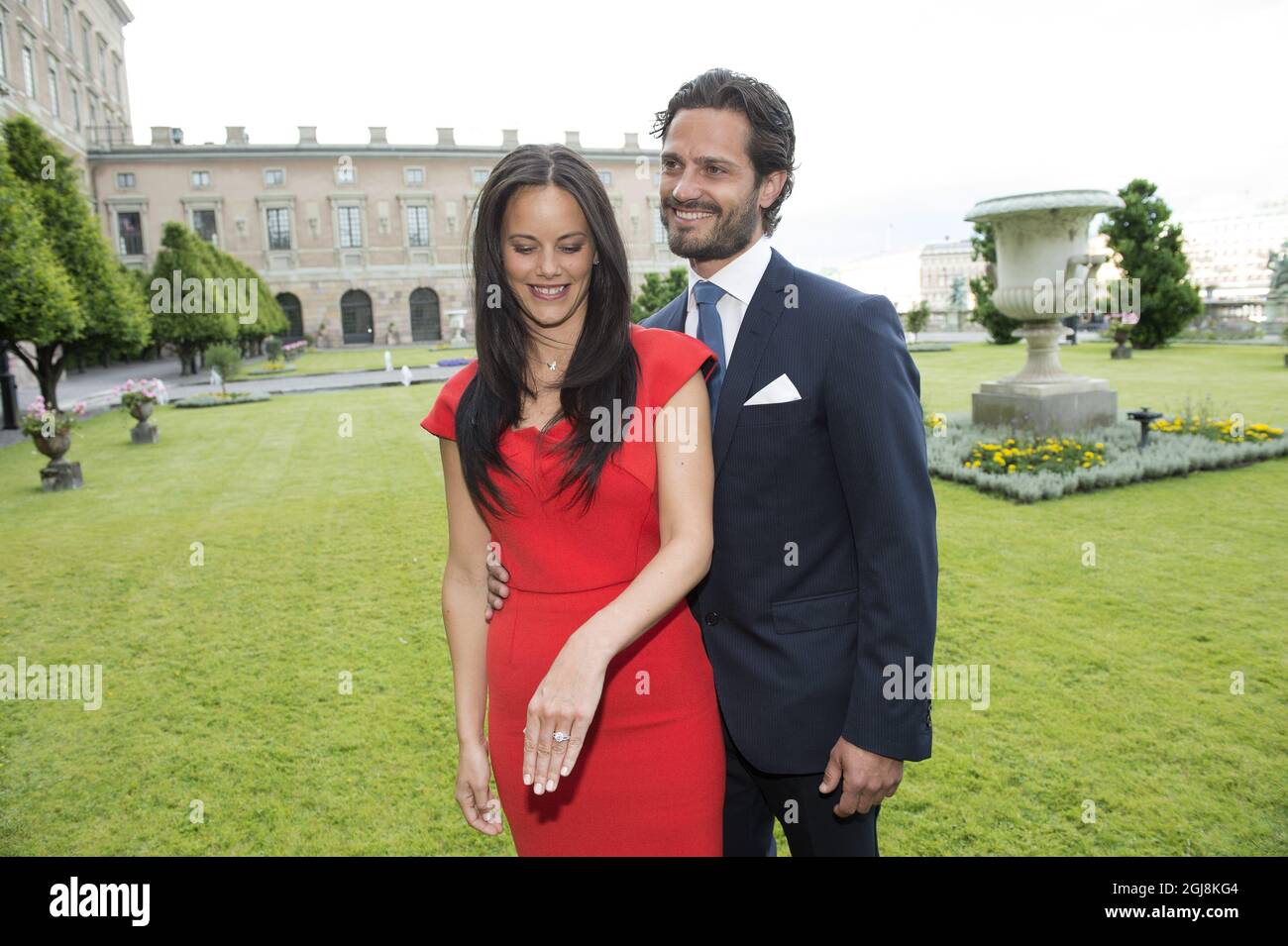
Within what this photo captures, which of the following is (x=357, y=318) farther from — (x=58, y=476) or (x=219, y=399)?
(x=58, y=476)

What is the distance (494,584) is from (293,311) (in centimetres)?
6111

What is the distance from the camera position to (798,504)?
7.16 ft

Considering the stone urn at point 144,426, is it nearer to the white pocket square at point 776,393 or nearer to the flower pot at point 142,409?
the flower pot at point 142,409

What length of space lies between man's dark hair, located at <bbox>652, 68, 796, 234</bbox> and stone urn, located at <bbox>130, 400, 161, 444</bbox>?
16.3m

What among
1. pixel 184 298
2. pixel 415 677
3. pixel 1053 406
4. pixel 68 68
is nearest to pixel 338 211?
pixel 68 68

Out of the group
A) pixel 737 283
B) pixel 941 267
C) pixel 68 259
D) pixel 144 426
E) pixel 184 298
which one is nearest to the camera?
pixel 737 283

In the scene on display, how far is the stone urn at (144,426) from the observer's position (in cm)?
1583

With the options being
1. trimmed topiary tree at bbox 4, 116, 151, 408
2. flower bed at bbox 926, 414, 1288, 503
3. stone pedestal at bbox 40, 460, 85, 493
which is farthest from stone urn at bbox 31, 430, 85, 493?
flower bed at bbox 926, 414, 1288, 503

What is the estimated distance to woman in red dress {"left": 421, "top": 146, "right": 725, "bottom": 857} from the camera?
1.93 m

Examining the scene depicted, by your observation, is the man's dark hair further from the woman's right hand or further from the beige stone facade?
the beige stone facade
